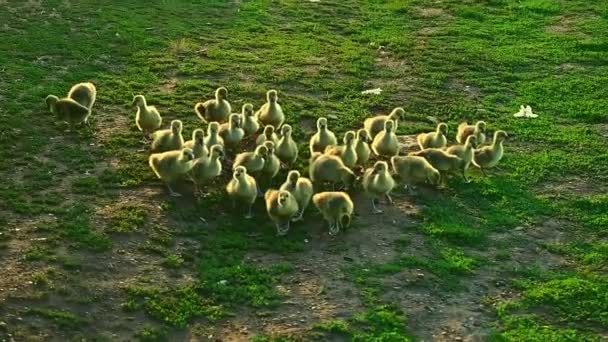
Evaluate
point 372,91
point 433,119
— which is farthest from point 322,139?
point 372,91

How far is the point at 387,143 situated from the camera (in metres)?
11.0

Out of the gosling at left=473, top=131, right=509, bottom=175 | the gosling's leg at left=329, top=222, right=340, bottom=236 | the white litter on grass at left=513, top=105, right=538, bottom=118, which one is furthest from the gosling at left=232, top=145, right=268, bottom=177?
the white litter on grass at left=513, top=105, right=538, bottom=118

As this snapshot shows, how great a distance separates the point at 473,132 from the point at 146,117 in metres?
4.16

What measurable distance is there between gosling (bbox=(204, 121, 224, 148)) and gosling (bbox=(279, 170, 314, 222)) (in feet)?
4.05

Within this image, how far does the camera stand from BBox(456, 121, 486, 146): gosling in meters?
11.4

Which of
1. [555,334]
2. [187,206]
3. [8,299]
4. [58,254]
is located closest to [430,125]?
[187,206]

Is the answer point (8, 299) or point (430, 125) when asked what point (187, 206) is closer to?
point (8, 299)

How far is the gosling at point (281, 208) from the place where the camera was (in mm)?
9391

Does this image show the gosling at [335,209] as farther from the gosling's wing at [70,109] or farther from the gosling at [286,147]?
the gosling's wing at [70,109]

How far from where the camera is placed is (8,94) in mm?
12539

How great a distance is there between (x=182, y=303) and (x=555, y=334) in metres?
A: 3.36

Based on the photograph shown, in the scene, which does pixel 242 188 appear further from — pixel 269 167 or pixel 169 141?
pixel 169 141

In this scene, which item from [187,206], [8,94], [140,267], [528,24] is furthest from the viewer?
[528,24]

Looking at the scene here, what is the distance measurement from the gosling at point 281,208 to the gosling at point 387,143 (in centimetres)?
183
